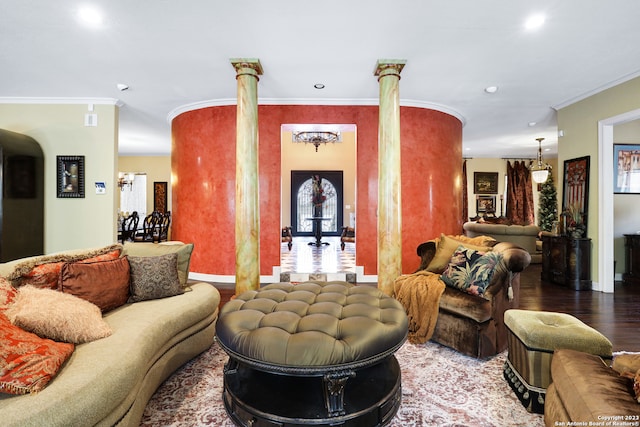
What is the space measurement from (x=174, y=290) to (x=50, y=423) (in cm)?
145

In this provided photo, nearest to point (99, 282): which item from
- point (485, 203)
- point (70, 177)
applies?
point (70, 177)

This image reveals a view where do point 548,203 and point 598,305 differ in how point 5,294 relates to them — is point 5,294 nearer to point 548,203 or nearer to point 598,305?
point 598,305

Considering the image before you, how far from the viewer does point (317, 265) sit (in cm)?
586

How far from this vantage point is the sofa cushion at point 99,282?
2.03m

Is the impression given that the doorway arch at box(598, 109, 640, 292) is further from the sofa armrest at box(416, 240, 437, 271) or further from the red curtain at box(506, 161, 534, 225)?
the red curtain at box(506, 161, 534, 225)

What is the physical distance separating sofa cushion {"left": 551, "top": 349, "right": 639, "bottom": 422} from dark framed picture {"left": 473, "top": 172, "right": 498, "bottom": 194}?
10.1 meters

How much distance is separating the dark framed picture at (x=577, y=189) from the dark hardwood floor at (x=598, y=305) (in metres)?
1.10

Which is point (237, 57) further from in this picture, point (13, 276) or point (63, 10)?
point (13, 276)

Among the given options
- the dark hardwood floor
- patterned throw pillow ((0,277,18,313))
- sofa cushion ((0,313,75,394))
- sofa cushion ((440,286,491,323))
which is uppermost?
patterned throw pillow ((0,277,18,313))

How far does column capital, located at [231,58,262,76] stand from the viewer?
12.6ft

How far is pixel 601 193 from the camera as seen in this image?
469 centimetres

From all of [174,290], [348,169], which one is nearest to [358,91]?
[174,290]

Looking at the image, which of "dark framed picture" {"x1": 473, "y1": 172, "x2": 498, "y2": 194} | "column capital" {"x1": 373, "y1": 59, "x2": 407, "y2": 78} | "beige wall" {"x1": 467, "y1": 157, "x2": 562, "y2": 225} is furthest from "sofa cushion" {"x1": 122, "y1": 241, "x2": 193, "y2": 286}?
"dark framed picture" {"x1": 473, "y1": 172, "x2": 498, "y2": 194}

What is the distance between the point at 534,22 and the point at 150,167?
35.2 ft
